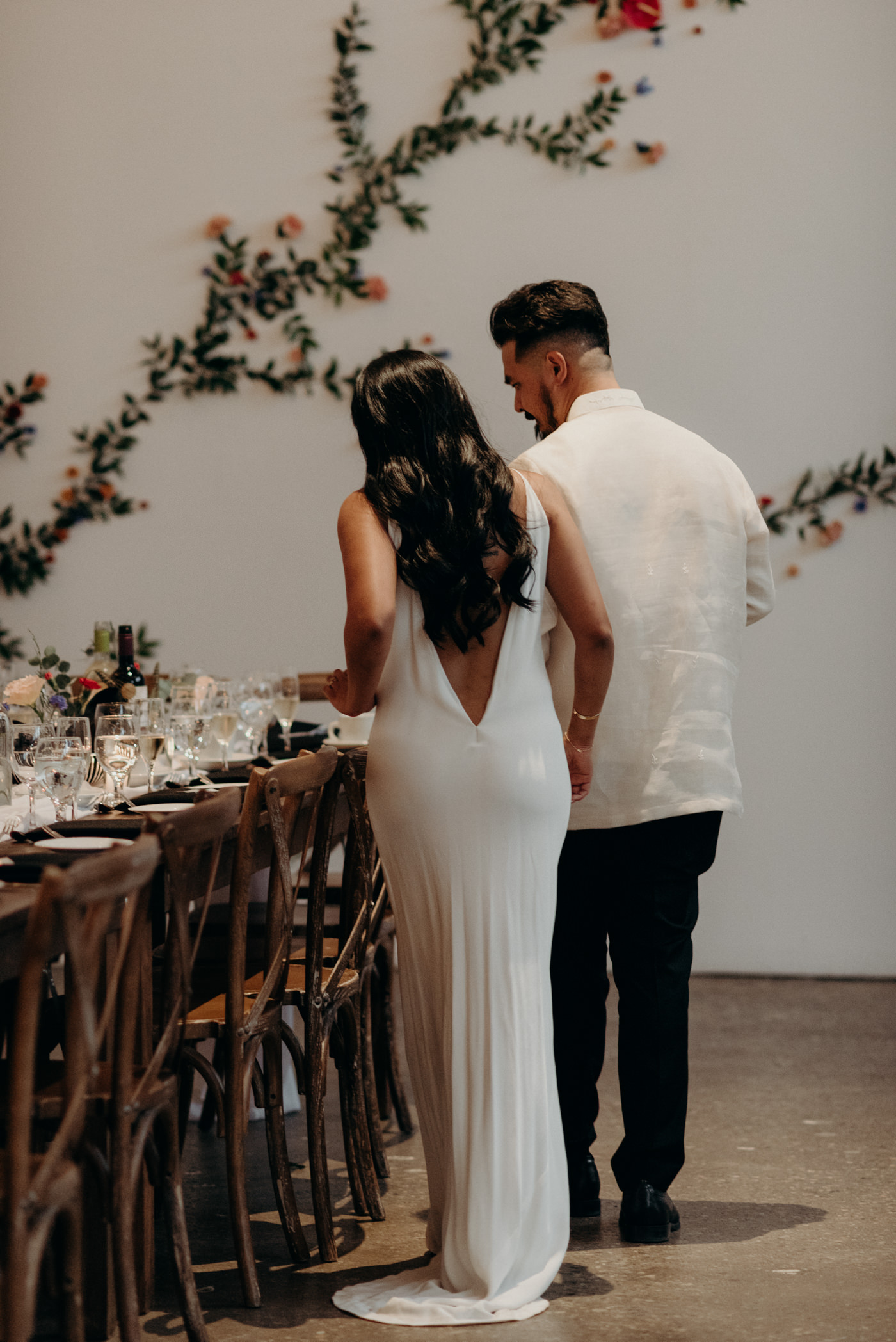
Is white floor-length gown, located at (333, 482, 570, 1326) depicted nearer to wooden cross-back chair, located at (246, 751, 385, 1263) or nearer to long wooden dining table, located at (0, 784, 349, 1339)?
wooden cross-back chair, located at (246, 751, 385, 1263)

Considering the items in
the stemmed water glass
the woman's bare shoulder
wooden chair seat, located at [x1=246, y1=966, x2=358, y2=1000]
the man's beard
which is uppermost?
the man's beard

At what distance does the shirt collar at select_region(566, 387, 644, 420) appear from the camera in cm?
275

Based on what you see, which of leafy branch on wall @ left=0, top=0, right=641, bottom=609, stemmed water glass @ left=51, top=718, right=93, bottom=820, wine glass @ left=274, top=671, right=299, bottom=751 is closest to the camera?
stemmed water glass @ left=51, top=718, right=93, bottom=820

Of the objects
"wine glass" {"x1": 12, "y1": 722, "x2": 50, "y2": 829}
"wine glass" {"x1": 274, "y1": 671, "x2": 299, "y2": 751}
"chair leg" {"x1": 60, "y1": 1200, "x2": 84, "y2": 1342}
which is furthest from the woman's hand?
"wine glass" {"x1": 274, "y1": 671, "x2": 299, "y2": 751}

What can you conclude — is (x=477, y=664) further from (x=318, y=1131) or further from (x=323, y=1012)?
(x=318, y=1131)

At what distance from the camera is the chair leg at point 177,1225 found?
2002 mm

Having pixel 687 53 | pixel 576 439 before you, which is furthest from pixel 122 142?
pixel 576 439

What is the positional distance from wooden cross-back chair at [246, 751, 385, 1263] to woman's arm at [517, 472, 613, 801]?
0.53 meters

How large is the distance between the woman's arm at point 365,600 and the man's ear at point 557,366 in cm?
67

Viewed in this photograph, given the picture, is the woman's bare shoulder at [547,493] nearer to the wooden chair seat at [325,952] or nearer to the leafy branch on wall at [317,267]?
the wooden chair seat at [325,952]

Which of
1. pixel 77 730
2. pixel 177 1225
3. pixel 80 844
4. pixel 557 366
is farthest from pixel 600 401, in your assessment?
pixel 177 1225

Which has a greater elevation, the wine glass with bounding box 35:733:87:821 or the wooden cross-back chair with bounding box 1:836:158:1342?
the wine glass with bounding box 35:733:87:821

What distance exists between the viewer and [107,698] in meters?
3.52

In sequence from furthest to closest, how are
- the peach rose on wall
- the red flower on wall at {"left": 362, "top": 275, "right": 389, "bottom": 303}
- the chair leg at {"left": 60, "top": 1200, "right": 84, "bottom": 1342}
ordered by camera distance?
the red flower on wall at {"left": 362, "top": 275, "right": 389, "bottom": 303} < the peach rose on wall < the chair leg at {"left": 60, "top": 1200, "right": 84, "bottom": 1342}
